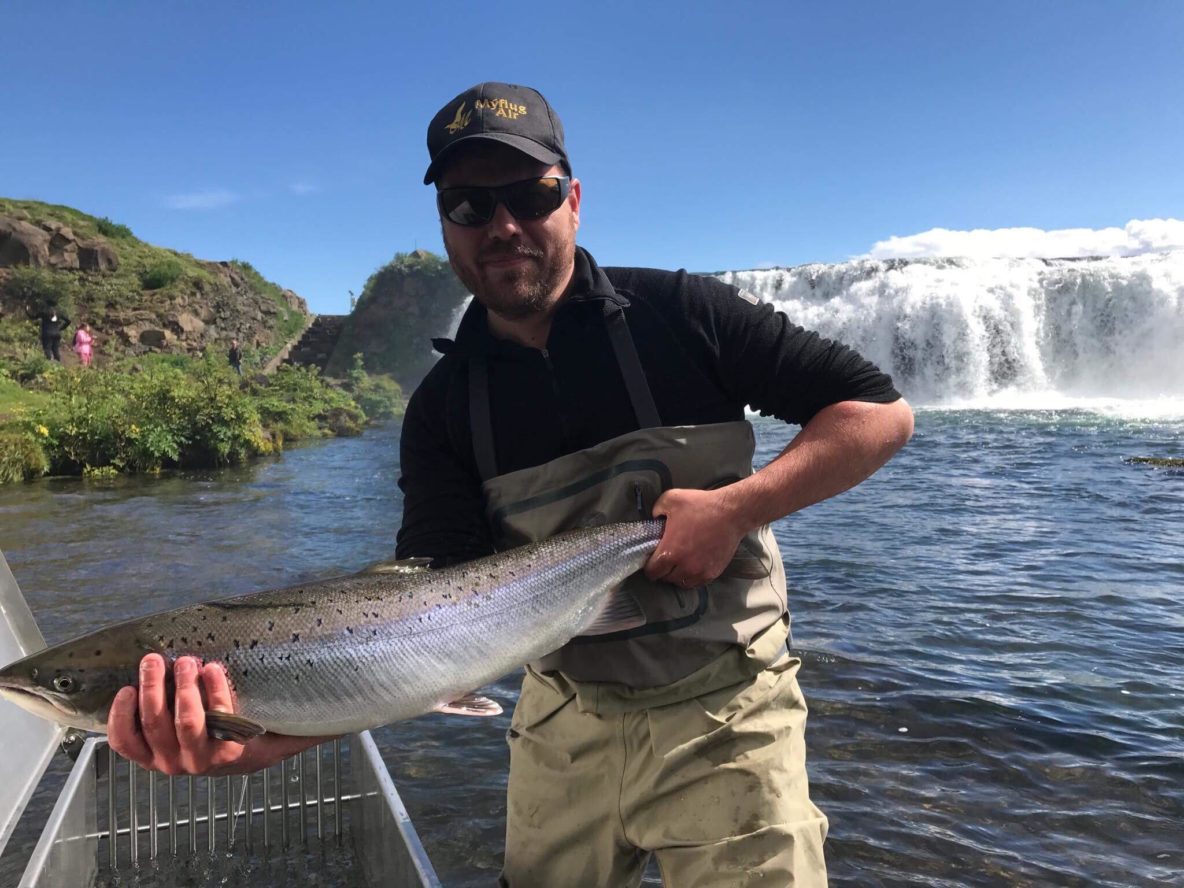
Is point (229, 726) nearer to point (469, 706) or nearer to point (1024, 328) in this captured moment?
point (469, 706)

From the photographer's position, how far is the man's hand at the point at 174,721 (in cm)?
216

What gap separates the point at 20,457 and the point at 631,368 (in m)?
20.7

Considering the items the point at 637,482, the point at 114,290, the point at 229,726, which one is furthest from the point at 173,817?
the point at 114,290

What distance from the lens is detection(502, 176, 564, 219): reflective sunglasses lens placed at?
8.50 ft

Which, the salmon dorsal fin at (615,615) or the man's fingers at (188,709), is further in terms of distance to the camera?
the salmon dorsal fin at (615,615)

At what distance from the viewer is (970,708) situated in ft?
21.4

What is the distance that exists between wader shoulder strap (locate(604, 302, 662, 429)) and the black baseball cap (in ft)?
1.64

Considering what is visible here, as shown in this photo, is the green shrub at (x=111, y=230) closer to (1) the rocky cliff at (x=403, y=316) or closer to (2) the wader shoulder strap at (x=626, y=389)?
(1) the rocky cliff at (x=403, y=316)

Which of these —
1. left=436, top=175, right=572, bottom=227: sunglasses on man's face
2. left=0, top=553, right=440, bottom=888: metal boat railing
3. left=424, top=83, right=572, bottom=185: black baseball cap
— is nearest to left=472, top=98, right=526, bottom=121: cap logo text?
left=424, top=83, right=572, bottom=185: black baseball cap

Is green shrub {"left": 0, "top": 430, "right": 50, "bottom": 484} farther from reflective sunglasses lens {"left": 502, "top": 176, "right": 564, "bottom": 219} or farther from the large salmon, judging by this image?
reflective sunglasses lens {"left": 502, "top": 176, "right": 564, "bottom": 219}

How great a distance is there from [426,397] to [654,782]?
55.3 inches

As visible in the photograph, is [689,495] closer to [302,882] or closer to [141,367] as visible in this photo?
[302,882]

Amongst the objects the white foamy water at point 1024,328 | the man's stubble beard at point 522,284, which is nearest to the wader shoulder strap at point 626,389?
the man's stubble beard at point 522,284

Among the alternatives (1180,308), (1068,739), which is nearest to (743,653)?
(1068,739)
